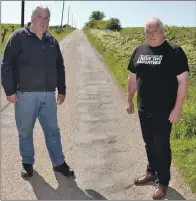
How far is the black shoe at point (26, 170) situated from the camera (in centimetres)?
523

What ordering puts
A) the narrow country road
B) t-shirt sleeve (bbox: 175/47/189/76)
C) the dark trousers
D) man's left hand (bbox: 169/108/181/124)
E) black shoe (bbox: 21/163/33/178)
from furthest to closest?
black shoe (bbox: 21/163/33/178), the narrow country road, the dark trousers, man's left hand (bbox: 169/108/181/124), t-shirt sleeve (bbox: 175/47/189/76)

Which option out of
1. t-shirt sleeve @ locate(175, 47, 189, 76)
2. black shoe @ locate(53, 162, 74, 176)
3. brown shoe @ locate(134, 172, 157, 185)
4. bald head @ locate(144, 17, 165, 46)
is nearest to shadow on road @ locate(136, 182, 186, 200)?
brown shoe @ locate(134, 172, 157, 185)

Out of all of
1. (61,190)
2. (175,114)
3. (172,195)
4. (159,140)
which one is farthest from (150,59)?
(61,190)

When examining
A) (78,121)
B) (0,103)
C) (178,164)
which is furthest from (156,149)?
(0,103)

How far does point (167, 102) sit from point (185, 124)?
9.13 ft

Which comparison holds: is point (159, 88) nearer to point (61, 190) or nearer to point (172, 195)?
point (172, 195)

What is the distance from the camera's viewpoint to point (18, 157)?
234 inches

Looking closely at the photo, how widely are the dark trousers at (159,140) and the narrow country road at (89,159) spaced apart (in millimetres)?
318

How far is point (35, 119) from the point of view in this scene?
5246 mm

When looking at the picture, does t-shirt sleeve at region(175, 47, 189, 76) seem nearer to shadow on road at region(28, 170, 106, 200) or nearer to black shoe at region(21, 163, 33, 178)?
shadow on road at region(28, 170, 106, 200)

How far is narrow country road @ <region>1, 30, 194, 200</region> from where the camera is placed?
189 inches

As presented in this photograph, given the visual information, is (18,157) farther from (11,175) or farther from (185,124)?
(185,124)

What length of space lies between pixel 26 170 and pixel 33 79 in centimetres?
129

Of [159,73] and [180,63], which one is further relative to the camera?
[159,73]
